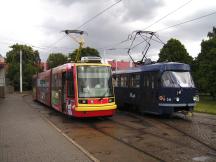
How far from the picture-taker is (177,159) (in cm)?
1005

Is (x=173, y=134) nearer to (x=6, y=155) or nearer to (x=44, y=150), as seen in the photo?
(x=44, y=150)

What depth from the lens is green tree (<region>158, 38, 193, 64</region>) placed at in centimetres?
6369

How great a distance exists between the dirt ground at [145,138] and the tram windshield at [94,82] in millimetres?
1377

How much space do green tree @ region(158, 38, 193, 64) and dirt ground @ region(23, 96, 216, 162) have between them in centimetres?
4422

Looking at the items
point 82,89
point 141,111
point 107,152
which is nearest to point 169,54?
point 141,111

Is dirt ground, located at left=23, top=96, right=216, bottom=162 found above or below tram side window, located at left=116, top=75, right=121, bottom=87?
below

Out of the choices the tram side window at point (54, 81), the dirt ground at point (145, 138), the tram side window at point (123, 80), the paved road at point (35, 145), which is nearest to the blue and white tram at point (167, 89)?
the dirt ground at point (145, 138)

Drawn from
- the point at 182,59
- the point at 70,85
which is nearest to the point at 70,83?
the point at 70,85

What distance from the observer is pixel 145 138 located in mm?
13656

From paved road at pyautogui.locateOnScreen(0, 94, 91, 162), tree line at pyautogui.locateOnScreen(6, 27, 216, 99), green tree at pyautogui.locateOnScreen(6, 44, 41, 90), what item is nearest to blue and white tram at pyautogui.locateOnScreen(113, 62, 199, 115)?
paved road at pyautogui.locateOnScreen(0, 94, 91, 162)

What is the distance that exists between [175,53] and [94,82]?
4670cm

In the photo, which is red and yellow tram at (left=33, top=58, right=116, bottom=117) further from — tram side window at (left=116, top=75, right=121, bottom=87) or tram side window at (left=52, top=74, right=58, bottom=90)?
tram side window at (left=116, top=75, right=121, bottom=87)

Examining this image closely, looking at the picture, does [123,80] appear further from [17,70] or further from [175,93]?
[17,70]

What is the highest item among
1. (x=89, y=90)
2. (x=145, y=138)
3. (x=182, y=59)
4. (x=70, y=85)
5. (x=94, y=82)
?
(x=182, y=59)
